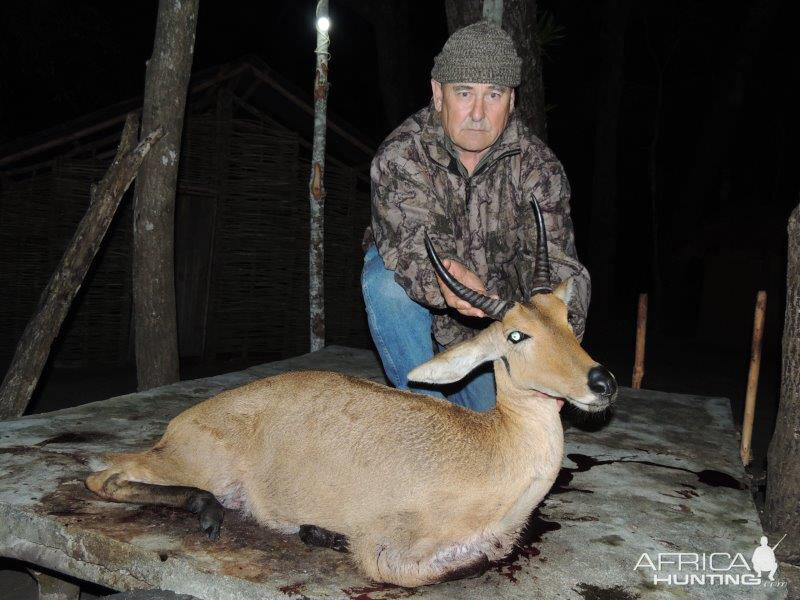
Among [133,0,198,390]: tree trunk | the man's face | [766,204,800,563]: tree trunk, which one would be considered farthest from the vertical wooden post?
[766,204,800,563]: tree trunk

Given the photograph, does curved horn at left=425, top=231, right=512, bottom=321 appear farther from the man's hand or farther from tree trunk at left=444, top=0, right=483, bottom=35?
tree trunk at left=444, top=0, right=483, bottom=35

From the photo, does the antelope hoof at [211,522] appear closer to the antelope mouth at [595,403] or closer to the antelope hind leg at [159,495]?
the antelope hind leg at [159,495]

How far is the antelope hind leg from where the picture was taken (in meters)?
3.29

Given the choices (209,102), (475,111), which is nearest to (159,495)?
(475,111)

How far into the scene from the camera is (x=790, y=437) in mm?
4301

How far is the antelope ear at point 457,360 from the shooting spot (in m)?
3.33

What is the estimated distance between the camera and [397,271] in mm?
4496

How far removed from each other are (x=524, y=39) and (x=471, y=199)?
2.70 meters

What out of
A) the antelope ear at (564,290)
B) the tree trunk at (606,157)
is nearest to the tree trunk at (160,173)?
the antelope ear at (564,290)

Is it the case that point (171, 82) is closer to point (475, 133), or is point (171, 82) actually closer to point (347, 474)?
point (475, 133)

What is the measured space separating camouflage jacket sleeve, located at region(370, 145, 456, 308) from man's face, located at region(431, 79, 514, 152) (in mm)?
351

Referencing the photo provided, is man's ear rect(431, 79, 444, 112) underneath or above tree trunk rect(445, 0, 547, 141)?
underneath

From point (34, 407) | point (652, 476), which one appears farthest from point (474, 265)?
point (34, 407)

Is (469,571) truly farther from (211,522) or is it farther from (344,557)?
(211,522)
